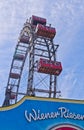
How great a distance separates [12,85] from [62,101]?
33.7 meters

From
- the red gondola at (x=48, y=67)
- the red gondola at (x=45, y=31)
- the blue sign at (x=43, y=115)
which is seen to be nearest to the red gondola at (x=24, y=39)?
the red gondola at (x=45, y=31)

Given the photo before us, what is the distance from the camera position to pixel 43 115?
18.6 m

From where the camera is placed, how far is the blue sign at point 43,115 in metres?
17.8

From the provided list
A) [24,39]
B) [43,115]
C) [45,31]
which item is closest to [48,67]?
[45,31]

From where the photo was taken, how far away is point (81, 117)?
19.3 meters

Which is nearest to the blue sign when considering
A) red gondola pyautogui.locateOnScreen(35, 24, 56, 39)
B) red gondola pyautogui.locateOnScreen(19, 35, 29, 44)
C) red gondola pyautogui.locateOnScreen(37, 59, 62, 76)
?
red gondola pyautogui.locateOnScreen(37, 59, 62, 76)

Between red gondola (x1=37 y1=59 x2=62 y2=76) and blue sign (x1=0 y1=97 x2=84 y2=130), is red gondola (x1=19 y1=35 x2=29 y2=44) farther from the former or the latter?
blue sign (x1=0 y1=97 x2=84 y2=130)

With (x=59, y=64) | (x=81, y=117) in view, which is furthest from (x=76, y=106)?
(x=59, y=64)

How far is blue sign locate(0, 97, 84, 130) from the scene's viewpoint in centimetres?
1781

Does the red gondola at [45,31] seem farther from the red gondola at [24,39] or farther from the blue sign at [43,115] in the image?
the blue sign at [43,115]

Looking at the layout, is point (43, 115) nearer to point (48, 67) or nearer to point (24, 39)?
point (48, 67)

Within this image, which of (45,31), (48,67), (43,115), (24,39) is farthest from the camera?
(24,39)

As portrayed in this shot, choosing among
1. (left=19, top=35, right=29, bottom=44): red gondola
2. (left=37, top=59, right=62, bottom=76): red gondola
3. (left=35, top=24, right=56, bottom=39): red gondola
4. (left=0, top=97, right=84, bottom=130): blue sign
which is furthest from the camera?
(left=19, top=35, right=29, bottom=44): red gondola

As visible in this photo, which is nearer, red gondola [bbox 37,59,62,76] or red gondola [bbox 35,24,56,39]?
red gondola [bbox 37,59,62,76]
